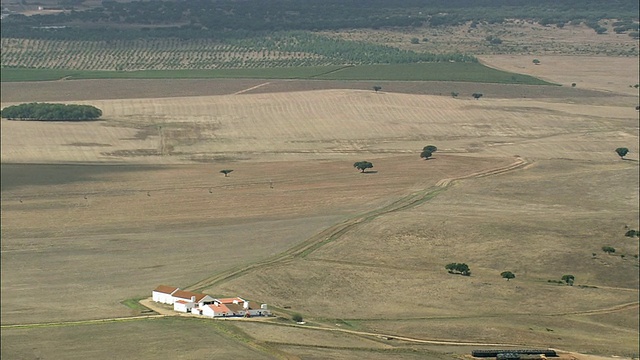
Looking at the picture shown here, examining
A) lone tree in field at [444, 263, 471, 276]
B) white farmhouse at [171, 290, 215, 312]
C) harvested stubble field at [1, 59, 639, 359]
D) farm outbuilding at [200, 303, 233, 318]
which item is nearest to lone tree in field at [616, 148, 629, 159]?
harvested stubble field at [1, 59, 639, 359]

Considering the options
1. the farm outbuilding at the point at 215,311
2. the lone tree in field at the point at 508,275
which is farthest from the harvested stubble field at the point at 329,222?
the farm outbuilding at the point at 215,311

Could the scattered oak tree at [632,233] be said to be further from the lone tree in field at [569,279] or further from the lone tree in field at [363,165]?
the lone tree in field at [363,165]

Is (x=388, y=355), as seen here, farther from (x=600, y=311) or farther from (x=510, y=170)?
(x=510, y=170)

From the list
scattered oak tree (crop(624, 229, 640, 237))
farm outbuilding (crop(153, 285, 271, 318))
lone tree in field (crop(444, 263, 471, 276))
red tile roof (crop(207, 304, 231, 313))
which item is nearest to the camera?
red tile roof (crop(207, 304, 231, 313))

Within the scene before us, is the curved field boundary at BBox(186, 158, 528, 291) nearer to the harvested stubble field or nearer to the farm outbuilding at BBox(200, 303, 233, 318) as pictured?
the harvested stubble field

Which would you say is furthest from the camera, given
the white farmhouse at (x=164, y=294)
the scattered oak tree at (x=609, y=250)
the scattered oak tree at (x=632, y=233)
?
the scattered oak tree at (x=632, y=233)

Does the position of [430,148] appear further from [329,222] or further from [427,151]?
[329,222]

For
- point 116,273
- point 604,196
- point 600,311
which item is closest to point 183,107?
point 604,196
